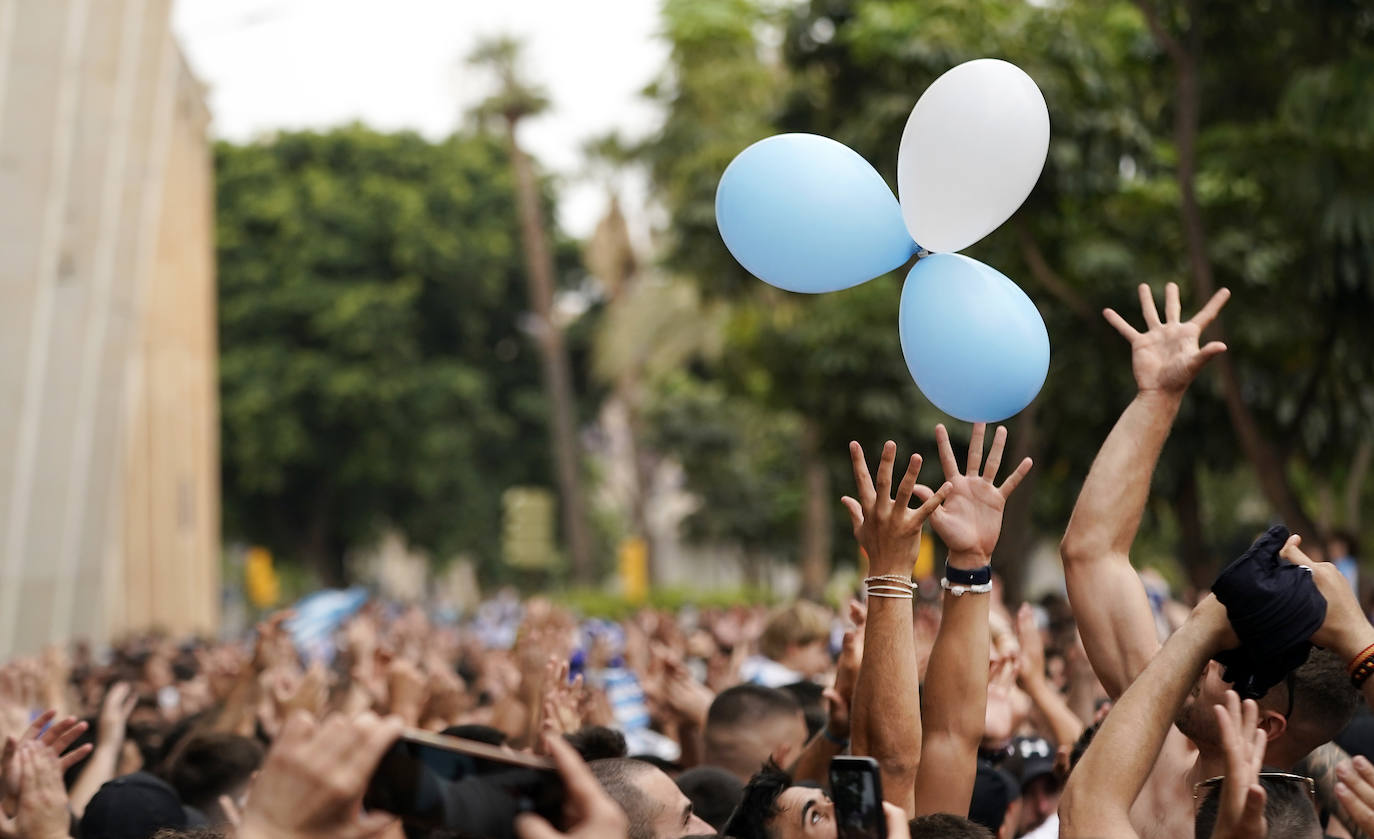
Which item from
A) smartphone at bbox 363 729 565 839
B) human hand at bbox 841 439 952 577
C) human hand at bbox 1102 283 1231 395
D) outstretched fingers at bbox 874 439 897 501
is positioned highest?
human hand at bbox 1102 283 1231 395

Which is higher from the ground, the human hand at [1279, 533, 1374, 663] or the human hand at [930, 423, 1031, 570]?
the human hand at [930, 423, 1031, 570]

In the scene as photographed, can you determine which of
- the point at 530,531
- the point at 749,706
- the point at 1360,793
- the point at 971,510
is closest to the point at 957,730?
the point at 971,510

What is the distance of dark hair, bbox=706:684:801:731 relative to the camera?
5188 mm

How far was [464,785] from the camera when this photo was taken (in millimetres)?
2404

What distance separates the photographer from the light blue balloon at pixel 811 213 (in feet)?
14.4

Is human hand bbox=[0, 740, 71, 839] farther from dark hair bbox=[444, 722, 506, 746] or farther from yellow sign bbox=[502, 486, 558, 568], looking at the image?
yellow sign bbox=[502, 486, 558, 568]

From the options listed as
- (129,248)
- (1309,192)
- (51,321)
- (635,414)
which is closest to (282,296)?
(635,414)

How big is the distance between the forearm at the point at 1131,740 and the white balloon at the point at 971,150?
169 centimetres

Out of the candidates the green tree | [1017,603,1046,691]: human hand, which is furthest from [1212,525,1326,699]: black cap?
the green tree

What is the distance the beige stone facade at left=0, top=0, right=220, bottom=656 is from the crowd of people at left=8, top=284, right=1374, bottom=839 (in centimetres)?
1412

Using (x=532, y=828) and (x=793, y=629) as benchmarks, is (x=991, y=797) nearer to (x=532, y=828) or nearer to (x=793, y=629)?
(x=532, y=828)

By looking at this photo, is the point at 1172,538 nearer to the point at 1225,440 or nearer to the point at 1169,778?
the point at 1225,440

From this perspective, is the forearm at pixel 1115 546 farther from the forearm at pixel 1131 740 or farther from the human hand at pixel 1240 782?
the human hand at pixel 1240 782

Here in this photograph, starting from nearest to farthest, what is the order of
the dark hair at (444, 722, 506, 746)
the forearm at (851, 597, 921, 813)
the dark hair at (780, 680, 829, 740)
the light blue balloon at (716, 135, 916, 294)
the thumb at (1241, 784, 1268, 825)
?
the thumb at (1241, 784, 1268, 825), the forearm at (851, 597, 921, 813), the light blue balloon at (716, 135, 916, 294), the dark hair at (444, 722, 506, 746), the dark hair at (780, 680, 829, 740)
